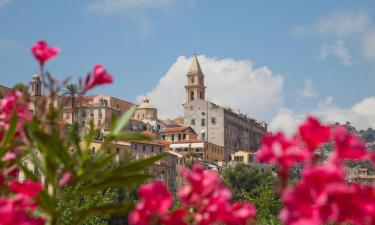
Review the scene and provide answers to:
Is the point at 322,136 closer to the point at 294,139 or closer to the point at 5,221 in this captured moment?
the point at 294,139

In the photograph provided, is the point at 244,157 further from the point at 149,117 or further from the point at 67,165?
the point at 67,165

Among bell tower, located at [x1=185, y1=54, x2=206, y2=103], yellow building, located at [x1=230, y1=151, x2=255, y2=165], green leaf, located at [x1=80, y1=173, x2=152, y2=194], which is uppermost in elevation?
bell tower, located at [x1=185, y1=54, x2=206, y2=103]

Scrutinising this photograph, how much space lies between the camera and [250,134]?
14062 centimetres

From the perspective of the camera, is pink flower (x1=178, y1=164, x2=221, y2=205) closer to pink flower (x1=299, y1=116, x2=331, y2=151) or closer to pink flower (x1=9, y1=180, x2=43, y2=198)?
pink flower (x1=299, y1=116, x2=331, y2=151)

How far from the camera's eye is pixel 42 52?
2932 mm

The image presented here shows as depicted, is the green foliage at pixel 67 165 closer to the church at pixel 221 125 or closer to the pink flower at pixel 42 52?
the pink flower at pixel 42 52

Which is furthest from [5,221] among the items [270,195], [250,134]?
[250,134]

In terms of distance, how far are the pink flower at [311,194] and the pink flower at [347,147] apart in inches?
5.7

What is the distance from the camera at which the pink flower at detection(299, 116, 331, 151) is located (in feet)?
7.27

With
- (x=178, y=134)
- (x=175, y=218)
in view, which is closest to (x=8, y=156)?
(x=175, y=218)

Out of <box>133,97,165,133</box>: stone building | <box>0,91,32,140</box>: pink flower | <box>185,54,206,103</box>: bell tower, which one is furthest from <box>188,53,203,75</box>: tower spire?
<box>0,91,32,140</box>: pink flower

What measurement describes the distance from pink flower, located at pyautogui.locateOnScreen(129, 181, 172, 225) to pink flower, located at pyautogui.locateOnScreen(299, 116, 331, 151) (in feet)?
1.73

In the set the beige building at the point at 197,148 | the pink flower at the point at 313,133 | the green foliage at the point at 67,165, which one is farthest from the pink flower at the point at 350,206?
the beige building at the point at 197,148

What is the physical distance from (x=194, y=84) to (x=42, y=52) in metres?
149
